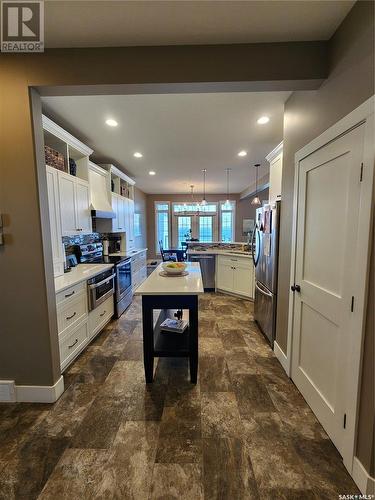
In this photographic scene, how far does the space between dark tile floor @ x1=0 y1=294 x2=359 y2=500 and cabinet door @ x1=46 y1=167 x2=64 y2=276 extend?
117 centimetres

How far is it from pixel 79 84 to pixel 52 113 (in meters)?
1.24

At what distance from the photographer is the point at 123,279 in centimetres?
381

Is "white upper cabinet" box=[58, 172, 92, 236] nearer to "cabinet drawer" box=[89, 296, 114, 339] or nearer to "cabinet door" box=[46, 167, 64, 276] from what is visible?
"cabinet door" box=[46, 167, 64, 276]

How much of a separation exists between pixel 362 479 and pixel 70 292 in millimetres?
2585

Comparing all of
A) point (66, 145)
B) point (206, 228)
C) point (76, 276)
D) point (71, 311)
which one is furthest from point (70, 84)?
point (206, 228)

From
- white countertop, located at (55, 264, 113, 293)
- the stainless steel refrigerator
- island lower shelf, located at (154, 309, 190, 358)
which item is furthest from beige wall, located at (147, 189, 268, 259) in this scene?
island lower shelf, located at (154, 309, 190, 358)

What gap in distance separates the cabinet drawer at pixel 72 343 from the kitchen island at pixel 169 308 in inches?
34.0

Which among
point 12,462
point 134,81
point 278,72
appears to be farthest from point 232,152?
point 12,462

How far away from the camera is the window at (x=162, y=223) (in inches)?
349

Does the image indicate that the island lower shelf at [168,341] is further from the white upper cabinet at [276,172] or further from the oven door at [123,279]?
the white upper cabinet at [276,172]

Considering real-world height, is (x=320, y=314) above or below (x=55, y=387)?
above

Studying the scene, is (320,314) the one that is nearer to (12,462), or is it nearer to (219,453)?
(219,453)

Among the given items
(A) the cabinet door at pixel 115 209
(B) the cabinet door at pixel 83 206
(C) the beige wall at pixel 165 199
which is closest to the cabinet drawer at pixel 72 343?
(B) the cabinet door at pixel 83 206

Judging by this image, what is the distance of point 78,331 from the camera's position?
2498 mm
